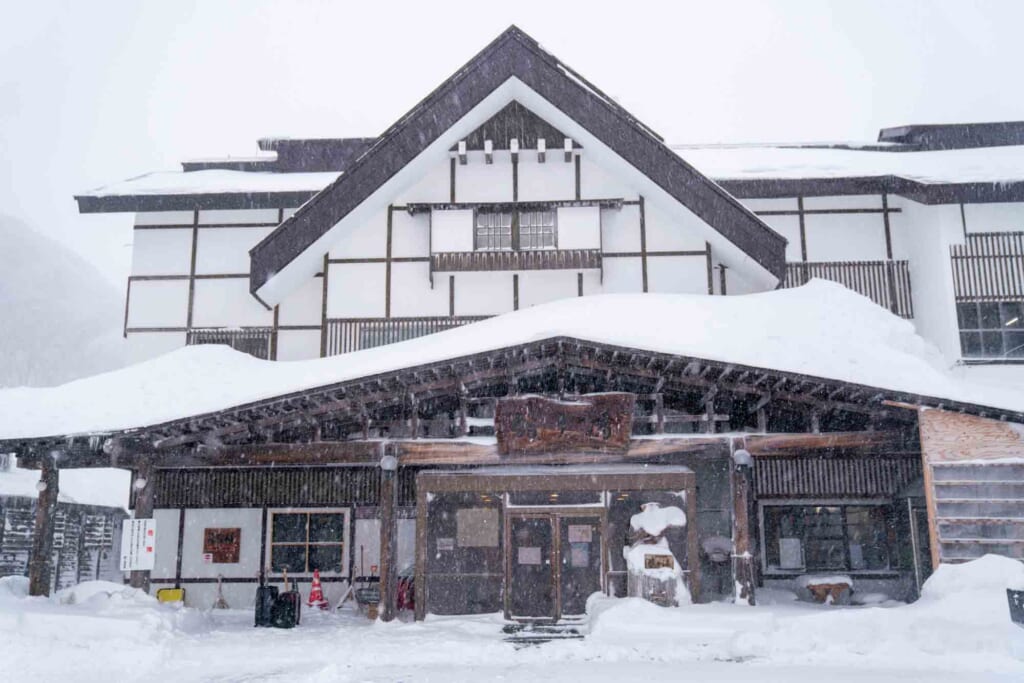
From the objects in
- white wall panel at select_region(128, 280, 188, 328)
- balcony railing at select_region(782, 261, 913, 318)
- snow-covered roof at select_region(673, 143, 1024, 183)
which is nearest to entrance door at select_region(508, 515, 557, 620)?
balcony railing at select_region(782, 261, 913, 318)

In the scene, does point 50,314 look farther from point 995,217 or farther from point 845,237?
point 995,217

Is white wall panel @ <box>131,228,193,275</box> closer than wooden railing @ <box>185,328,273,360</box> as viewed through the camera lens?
No

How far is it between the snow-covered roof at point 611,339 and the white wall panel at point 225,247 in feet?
7.51

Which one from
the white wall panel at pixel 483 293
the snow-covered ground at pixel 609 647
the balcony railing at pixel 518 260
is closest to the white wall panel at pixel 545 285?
the white wall panel at pixel 483 293

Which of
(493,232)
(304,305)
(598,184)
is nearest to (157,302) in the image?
(304,305)

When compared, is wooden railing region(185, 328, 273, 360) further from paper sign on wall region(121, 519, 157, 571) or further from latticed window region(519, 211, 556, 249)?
paper sign on wall region(121, 519, 157, 571)

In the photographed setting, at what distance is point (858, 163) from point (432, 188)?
11.0 meters

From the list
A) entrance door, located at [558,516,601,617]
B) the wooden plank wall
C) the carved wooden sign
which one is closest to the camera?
the wooden plank wall

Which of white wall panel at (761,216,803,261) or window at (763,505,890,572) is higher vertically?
white wall panel at (761,216,803,261)

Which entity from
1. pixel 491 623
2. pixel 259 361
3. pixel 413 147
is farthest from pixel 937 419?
pixel 259 361

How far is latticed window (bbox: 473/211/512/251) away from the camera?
63.5 ft

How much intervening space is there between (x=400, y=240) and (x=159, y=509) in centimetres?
770

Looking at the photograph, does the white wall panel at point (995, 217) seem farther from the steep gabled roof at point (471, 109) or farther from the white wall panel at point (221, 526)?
Answer: the white wall panel at point (221, 526)

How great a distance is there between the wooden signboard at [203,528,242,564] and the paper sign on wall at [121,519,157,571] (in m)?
4.11
